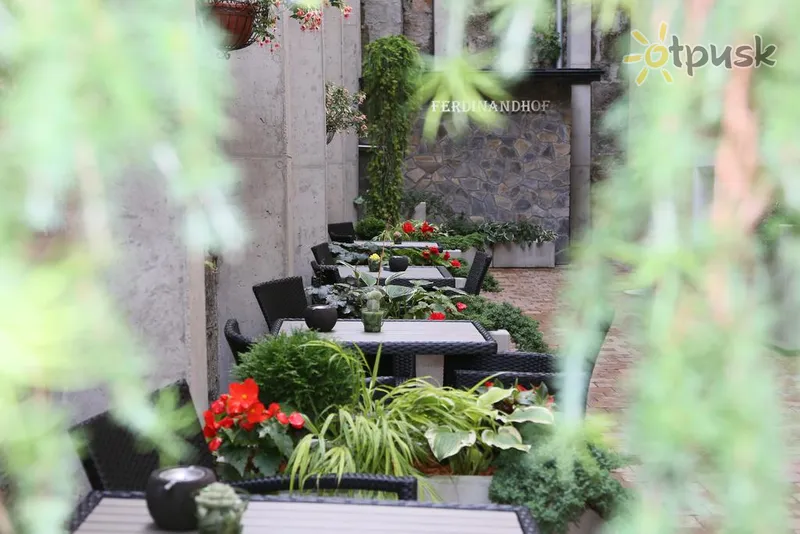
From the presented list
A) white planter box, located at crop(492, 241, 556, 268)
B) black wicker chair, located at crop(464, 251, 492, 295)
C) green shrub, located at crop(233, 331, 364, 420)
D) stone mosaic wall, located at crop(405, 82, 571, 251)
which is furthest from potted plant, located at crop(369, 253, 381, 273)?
stone mosaic wall, located at crop(405, 82, 571, 251)

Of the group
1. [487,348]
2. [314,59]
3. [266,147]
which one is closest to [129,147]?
[487,348]

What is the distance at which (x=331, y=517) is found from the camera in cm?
197

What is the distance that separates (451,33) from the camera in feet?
2.30

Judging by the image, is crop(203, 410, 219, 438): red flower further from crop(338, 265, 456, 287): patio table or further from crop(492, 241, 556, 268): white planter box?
crop(492, 241, 556, 268): white planter box

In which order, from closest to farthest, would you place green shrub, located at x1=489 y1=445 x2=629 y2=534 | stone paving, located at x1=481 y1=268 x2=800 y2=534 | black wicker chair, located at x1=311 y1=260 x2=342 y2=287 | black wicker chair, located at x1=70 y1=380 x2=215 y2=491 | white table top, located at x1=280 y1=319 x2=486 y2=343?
stone paving, located at x1=481 y1=268 x2=800 y2=534 < black wicker chair, located at x1=70 y1=380 x2=215 y2=491 < green shrub, located at x1=489 y1=445 x2=629 y2=534 < white table top, located at x1=280 y1=319 x2=486 y2=343 < black wicker chair, located at x1=311 y1=260 x2=342 y2=287

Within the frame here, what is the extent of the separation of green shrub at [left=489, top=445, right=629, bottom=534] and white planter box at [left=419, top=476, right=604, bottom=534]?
3cm

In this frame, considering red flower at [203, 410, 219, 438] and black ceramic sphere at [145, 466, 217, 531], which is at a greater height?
black ceramic sphere at [145, 466, 217, 531]

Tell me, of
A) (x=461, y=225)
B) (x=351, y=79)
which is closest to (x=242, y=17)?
(x=351, y=79)

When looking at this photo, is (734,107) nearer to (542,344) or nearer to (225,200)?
(225,200)

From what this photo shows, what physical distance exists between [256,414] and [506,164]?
14.0 metres

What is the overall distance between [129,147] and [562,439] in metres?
0.42

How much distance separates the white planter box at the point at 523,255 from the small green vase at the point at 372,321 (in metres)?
11.8

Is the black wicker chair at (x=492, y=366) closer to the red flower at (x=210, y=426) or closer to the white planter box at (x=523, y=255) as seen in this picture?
the red flower at (x=210, y=426)

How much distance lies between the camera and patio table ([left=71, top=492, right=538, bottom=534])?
6.20 feet
